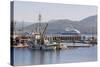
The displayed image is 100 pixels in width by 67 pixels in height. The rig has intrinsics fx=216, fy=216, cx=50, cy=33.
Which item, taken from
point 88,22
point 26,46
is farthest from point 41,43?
point 88,22

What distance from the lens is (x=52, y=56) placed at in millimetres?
3588

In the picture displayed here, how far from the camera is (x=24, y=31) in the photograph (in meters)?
3.41

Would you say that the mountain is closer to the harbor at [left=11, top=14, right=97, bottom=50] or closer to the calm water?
the harbor at [left=11, top=14, right=97, bottom=50]

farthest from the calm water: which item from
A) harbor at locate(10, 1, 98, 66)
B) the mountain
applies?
the mountain

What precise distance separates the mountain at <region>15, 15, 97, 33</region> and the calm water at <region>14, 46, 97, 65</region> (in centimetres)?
33

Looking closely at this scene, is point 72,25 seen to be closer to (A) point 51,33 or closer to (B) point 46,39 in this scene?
(A) point 51,33

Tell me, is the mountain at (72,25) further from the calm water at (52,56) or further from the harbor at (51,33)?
the calm water at (52,56)

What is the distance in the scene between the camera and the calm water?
3385 mm

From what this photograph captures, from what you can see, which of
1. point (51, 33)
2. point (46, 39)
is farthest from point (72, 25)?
point (46, 39)

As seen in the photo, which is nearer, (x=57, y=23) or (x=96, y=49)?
(x=57, y=23)

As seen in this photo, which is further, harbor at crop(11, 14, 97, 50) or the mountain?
the mountain

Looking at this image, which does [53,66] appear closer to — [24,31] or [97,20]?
[24,31]

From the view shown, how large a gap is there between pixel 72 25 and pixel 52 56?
0.64 m
